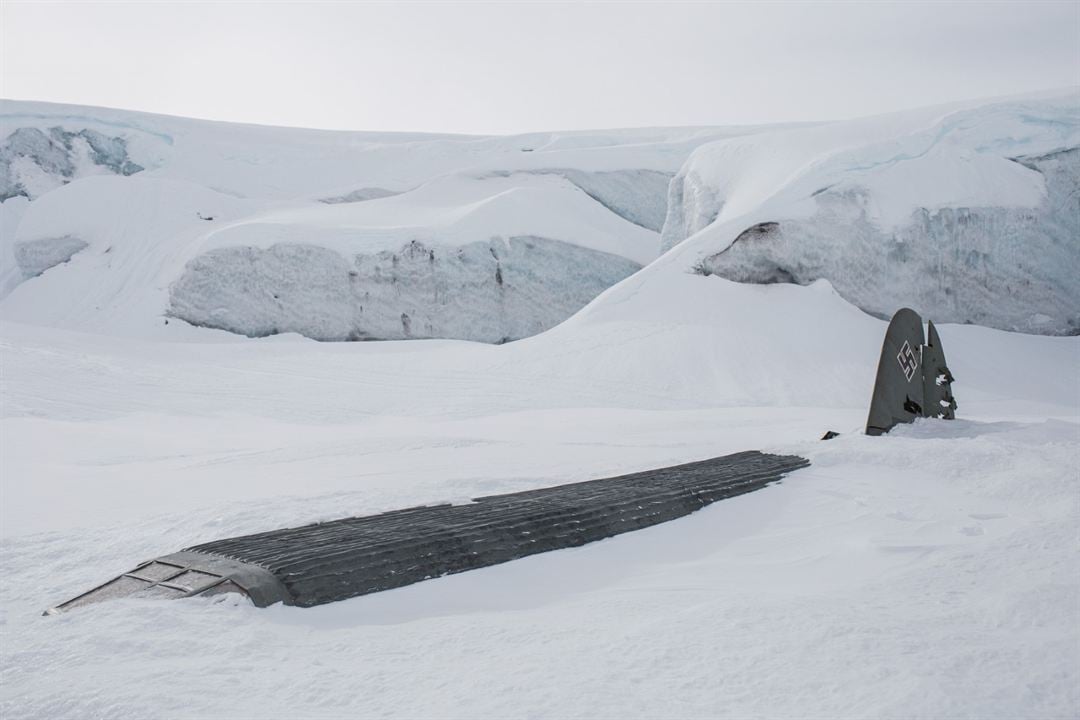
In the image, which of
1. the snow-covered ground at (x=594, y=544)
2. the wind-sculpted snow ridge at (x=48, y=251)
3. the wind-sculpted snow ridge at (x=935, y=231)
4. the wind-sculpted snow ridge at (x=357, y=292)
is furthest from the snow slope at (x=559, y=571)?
the wind-sculpted snow ridge at (x=48, y=251)

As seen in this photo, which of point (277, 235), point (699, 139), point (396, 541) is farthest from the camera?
point (699, 139)

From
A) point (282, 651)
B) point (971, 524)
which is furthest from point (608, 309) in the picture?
point (282, 651)

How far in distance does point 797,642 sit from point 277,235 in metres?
19.0

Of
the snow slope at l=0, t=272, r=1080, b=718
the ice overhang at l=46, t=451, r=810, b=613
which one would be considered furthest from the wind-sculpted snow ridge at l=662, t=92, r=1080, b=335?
the ice overhang at l=46, t=451, r=810, b=613

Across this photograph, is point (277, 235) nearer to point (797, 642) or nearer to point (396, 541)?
point (396, 541)

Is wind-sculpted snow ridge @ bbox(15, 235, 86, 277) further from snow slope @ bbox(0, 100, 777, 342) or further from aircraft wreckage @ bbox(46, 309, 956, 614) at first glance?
aircraft wreckage @ bbox(46, 309, 956, 614)

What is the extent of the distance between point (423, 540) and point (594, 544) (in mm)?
897

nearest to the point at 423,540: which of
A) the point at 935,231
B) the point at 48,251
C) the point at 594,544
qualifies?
the point at 594,544

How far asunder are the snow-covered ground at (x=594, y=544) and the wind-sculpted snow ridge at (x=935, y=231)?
0.45m

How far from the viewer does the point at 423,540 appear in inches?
155

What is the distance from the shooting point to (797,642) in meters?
2.75

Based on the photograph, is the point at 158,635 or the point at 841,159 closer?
the point at 158,635

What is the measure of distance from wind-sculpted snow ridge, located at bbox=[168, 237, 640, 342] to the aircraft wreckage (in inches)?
550

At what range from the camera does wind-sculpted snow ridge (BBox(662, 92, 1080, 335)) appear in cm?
1463
